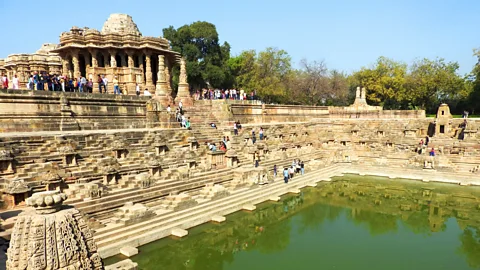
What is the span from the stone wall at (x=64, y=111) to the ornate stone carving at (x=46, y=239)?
378 inches

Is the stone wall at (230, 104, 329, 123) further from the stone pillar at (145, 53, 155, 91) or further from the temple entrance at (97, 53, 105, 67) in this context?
the temple entrance at (97, 53, 105, 67)

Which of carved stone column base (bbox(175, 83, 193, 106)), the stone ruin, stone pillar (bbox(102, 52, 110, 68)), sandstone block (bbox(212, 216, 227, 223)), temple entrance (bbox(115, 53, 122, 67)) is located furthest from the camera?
temple entrance (bbox(115, 53, 122, 67))

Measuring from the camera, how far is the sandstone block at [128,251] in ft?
27.8

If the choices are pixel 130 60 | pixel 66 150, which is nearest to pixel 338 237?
pixel 66 150

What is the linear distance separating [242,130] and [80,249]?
15.1m

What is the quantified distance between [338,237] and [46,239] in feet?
29.8

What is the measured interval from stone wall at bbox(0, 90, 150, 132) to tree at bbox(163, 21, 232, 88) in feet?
75.5

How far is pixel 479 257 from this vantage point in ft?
30.7

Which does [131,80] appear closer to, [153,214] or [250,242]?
[153,214]

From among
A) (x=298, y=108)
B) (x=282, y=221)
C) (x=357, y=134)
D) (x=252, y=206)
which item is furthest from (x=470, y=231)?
(x=298, y=108)

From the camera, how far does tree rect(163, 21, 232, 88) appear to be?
3900 centimetres

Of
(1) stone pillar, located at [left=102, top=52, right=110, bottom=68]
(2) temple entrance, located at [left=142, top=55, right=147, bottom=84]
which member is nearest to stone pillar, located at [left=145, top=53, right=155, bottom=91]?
(2) temple entrance, located at [left=142, top=55, right=147, bottom=84]

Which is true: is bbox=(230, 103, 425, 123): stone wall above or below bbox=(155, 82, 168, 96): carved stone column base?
below

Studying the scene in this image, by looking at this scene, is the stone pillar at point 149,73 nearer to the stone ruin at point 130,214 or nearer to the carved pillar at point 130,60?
the carved pillar at point 130,60
